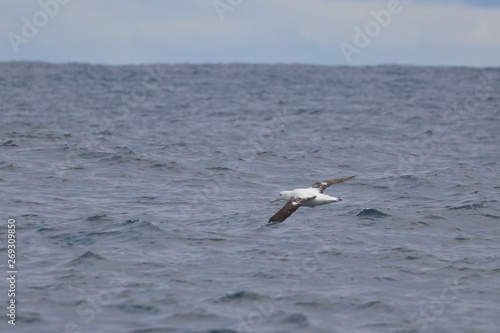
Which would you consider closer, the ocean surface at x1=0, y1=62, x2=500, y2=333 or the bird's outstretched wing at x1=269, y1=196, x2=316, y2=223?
the ocean surface at x1=0, y1=62, x2=500, y2=333

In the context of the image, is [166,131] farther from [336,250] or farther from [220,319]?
[220,319]

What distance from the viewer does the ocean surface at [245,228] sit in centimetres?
1288

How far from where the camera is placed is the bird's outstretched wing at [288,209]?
15742 millimetres

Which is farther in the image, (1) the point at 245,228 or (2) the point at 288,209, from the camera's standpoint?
(1) the point at 245,228

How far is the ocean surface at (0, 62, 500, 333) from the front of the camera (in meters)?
12.9

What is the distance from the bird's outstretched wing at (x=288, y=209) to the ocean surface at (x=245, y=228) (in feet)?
2.77

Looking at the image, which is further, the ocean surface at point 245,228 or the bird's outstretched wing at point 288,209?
the bird's outstretched wing at point 288,209

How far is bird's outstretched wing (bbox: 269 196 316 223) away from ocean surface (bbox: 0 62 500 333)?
2.77 ft

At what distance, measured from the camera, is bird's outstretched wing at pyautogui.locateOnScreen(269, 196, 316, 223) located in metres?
15.7

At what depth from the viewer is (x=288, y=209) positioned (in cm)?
1636

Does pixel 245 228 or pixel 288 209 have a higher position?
pixel 288 209

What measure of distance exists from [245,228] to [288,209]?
7.22 ft

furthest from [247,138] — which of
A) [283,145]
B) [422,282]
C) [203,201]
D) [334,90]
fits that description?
[334,90]

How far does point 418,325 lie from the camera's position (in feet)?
40.6
